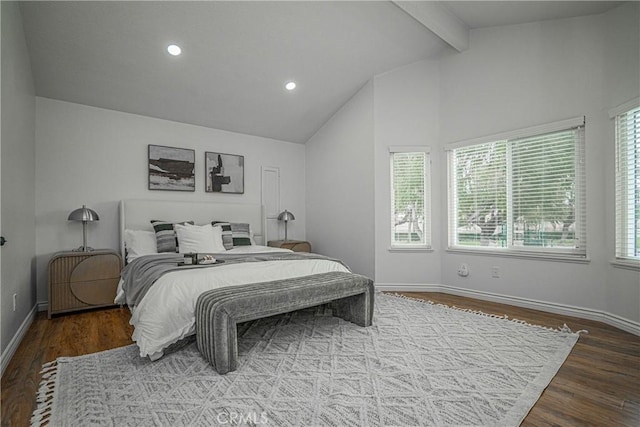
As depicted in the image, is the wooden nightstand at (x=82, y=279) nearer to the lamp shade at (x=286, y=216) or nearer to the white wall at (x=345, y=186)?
the lamp shade at (x=286, y=216)

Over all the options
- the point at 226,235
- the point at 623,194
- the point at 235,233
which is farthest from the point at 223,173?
the point at 623,194

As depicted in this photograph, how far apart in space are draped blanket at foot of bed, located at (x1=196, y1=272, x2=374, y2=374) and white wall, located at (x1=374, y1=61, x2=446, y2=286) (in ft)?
5.26

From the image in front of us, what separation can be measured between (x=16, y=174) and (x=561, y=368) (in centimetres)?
434

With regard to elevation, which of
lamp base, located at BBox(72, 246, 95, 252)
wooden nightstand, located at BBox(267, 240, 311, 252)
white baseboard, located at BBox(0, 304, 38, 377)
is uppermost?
lamp base, located at BBox(72, 246, 95, 252)

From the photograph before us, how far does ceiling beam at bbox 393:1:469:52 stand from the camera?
127 inches

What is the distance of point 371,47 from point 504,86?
1622 mm

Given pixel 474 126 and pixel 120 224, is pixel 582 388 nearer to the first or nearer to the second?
pixel 474 126

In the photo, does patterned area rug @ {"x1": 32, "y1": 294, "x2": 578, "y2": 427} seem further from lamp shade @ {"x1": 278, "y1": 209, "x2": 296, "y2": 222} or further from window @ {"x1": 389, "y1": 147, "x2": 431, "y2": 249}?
lamp shade @ {"x1": 278, "y1": 209, "x2": 296, "y2": 222}

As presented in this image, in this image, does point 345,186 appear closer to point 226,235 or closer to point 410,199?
point 410,199

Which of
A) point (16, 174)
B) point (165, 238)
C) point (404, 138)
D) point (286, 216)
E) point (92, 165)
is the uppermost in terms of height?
point (404, 138)

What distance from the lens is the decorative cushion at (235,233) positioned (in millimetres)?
4205

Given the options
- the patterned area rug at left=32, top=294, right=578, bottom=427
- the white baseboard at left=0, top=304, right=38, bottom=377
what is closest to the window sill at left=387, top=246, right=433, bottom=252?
the patterned area rug at left=32, top=294, right=578, bottom=427

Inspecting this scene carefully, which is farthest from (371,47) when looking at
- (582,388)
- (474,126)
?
(582,388)

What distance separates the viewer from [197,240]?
3.83 m
